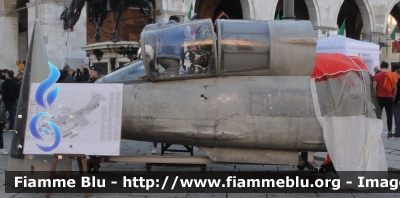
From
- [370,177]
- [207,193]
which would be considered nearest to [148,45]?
[207,193]

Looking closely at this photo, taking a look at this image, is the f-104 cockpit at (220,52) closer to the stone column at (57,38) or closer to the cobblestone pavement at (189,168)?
the cobblestone pavement at (189,168)

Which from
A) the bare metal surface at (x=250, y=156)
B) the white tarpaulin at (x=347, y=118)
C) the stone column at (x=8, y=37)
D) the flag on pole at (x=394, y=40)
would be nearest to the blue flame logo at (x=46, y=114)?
the bare metal surface at (x=250, y=156)

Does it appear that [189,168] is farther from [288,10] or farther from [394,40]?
[394,40]

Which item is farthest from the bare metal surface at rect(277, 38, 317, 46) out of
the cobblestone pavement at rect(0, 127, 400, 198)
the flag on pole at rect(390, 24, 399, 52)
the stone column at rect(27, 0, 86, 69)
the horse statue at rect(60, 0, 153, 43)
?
the flag on pole at rect(390, 24, 399, 52)

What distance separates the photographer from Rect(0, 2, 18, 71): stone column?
21.7 meters

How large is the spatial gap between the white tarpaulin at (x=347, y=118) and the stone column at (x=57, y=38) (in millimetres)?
13897

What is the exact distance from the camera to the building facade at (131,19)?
61.7 ft

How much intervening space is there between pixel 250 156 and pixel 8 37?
18287mm

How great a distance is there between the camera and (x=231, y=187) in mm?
6715

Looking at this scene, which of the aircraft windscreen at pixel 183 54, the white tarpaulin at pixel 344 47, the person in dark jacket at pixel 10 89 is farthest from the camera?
the white tarpaulin at pixel 344 47

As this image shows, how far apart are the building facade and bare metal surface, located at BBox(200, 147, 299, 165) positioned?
44.2 feet

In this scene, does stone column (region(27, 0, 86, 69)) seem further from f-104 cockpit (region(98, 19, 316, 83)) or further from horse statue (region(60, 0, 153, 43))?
f-104 cockpit (region(98, 19, 316, 83))

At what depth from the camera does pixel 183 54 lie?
20.8ft

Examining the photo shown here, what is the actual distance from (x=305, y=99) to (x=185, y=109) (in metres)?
1.49
